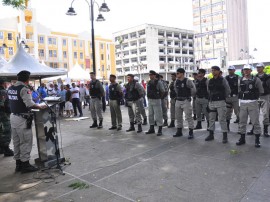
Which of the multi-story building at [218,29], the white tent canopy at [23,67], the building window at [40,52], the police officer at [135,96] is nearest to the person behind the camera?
the police officer at [135,96]

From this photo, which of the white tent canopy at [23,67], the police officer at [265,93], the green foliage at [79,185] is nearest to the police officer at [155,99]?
the police officer at [265,93]

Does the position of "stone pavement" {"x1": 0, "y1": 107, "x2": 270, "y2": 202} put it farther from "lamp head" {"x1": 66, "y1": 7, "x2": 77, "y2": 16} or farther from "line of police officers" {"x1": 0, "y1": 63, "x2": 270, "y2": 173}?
"lamp head" {"x1": 66, "y1": 7, "x2": 77, "y2": 16}

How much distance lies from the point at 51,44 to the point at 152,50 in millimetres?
35823

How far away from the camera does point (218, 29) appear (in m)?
109

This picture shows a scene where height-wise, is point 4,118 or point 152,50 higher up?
point 152,50

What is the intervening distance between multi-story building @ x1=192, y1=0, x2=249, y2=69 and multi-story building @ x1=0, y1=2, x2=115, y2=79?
146 ft

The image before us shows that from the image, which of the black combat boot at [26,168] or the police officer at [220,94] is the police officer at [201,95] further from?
the black combat boot at [26,168]

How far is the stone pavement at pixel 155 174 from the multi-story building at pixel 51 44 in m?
49.8

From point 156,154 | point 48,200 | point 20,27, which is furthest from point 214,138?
point 20,27

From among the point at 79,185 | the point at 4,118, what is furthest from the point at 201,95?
the point at 4,118

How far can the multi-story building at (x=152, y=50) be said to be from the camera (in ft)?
301

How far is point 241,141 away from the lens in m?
6.78

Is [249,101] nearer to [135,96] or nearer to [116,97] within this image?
[135,96]

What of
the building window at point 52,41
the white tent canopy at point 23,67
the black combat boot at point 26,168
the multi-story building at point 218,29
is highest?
the multi-story building at point 218,29
